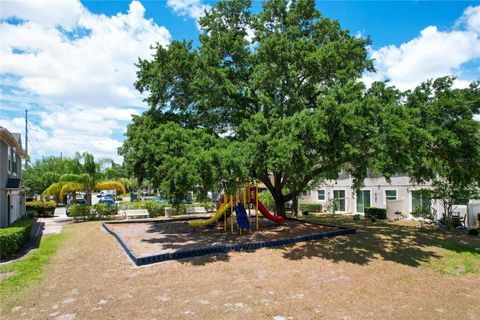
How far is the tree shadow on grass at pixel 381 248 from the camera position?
1236cm

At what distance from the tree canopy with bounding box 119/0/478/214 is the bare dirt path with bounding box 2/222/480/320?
336 centimetres

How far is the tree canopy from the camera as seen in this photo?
12.4 meters

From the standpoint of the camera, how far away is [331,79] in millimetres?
16797

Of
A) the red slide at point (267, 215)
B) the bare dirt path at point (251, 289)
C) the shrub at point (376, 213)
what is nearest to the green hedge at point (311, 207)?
the shrub at point (376, 213)

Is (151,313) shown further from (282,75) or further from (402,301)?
(282,75)

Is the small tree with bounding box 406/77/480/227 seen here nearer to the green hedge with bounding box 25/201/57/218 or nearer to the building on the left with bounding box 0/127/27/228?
the building on the left with bounding box 0/127/27/228

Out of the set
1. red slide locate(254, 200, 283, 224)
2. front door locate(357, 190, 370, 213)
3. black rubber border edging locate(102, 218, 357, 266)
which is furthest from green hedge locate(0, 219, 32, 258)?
front door locate(357, 190, 370, 213)

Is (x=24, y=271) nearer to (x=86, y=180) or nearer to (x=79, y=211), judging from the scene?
(x=79, y=211)

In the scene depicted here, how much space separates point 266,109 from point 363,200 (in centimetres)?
1857

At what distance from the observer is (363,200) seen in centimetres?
3005

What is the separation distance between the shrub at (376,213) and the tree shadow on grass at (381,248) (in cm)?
862

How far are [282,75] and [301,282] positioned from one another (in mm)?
10124

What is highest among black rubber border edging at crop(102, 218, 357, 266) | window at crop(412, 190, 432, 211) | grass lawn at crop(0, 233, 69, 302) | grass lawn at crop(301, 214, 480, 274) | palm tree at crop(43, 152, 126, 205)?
palm tree at crop(43, 152, 126, 205)

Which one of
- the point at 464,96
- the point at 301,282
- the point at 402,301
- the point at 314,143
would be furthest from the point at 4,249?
the point at 464,96
